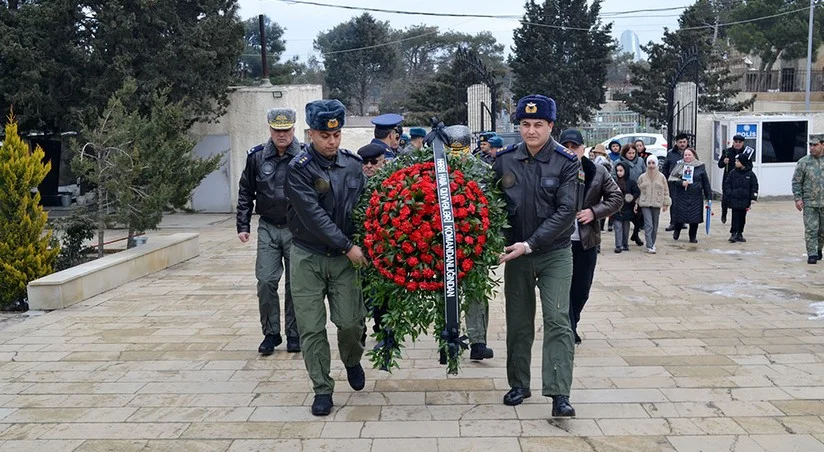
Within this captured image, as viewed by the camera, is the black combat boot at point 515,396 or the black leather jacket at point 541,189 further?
the black combat boot at point 515,396

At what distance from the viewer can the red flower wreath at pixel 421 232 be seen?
5309 mm

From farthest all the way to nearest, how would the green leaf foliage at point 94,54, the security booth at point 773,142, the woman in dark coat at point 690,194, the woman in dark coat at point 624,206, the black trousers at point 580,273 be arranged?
the security booth at point 773,142, the green leaf foliage at point 94,54, the woman in dark coat at point 690,194, the woman in dark coat at point 624,206, the black trousers at point 580,273

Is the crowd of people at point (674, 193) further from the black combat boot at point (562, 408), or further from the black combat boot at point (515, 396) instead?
the black combat boot at point (562, 408)

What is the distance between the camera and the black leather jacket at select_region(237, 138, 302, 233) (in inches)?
283

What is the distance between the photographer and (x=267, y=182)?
23.7 ft

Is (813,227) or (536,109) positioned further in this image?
(813,227)

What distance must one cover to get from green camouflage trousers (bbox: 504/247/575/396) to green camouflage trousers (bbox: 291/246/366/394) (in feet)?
3.35

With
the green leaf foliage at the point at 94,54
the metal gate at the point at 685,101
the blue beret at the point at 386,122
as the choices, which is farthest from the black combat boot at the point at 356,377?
the metal gate at the point at 685,101

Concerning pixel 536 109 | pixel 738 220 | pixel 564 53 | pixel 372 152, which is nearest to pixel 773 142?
pixel 738 220

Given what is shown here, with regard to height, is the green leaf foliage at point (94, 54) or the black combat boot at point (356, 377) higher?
the green leaf foliage at point (94, 54)

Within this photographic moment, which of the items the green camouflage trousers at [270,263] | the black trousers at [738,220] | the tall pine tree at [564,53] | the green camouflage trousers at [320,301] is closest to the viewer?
the green camouflage trousers at [320,301]

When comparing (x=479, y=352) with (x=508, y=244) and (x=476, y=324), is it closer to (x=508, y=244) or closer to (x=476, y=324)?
(x=476, y=324)

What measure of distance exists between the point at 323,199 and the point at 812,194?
8.52 meters

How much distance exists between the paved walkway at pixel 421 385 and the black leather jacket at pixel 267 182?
46.9 inches
